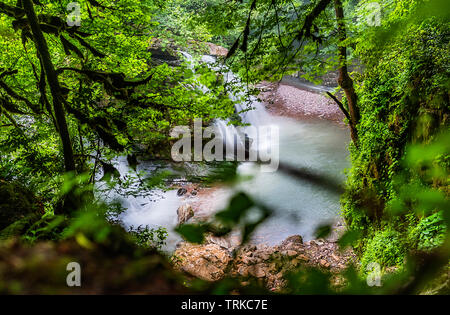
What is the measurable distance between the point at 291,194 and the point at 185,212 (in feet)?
14.4

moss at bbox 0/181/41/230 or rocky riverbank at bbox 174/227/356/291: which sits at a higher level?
moss at bbox 0/181/41/230

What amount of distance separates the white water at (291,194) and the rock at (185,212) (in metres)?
0.28

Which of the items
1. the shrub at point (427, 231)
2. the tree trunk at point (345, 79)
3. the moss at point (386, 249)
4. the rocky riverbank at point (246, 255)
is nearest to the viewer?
the shrub at point (427, 231)

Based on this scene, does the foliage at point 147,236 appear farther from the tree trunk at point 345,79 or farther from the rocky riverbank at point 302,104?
the rocky riverbank at point 302,104

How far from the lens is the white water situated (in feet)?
28.0

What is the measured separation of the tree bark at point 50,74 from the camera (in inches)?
135

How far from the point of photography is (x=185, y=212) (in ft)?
31.4

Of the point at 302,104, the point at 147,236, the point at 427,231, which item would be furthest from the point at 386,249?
the point at 302,104

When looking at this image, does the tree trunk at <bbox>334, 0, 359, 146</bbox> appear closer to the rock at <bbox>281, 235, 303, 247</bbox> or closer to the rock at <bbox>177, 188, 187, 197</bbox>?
the rock at <bbox>281, 235, 303, 247</bbox>

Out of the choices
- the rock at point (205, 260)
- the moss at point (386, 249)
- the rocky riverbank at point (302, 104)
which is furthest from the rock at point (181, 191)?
the rocky riverbank at point (302, 104)

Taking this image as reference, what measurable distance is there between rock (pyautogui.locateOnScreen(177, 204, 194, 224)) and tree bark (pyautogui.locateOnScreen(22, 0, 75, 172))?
597cm

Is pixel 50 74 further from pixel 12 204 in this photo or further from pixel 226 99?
pixel 226 99

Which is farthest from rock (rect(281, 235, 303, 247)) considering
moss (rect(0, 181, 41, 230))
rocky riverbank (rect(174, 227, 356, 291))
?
moss (rect(0, 181, 41, 230))
